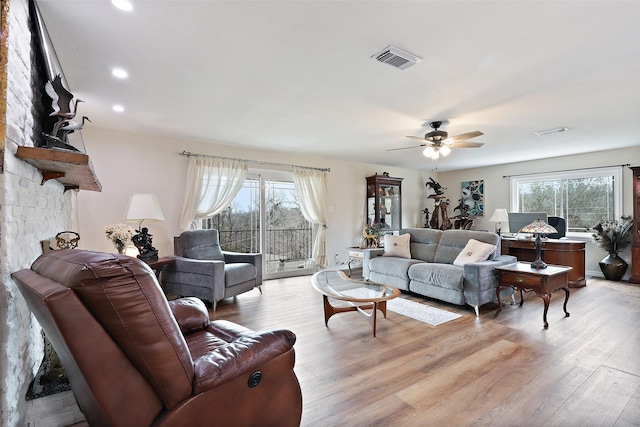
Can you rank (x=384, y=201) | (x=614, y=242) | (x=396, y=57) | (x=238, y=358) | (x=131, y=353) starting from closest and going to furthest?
(x=131, y=353) < (x=238, y=358) < (x=396, y=57) < (x=614, y=242) < (x=384, y=201)

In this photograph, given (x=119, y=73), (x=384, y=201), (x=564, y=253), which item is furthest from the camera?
(x=384, y=201)

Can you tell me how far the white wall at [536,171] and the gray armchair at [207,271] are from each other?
5.51 meters

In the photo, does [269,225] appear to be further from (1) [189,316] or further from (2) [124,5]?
(2) [124,5]

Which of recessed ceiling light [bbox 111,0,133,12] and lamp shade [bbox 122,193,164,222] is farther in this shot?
lamp shade [bbox 122,193,164,222]

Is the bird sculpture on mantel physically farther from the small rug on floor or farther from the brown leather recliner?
the small rug on floor

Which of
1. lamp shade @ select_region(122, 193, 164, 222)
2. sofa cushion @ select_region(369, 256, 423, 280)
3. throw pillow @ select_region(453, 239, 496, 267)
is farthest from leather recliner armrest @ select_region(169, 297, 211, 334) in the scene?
throw pillow @ select_region(453, 239, 496, 267)

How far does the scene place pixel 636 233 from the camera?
4.99m

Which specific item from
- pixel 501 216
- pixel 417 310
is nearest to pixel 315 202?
pixel 417 310

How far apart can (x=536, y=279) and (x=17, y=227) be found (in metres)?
4.15

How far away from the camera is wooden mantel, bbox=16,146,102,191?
1.47 m

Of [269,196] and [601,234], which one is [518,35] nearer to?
[269,196]

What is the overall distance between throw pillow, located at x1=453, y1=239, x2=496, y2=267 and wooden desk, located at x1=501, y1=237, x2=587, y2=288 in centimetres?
182

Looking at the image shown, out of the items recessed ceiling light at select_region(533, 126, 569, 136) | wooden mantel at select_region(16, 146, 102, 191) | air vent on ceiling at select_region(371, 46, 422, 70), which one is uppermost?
air vent on ceiling at select_region(371, 46, 422, 70)

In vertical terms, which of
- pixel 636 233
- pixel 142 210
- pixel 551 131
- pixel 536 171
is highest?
pixel 551 131
